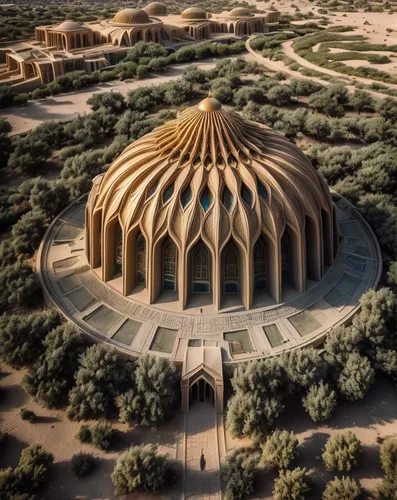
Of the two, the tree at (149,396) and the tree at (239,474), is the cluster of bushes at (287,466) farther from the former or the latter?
the tree at (149,396)

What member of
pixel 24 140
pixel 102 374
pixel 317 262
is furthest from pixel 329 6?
pixel 102 374

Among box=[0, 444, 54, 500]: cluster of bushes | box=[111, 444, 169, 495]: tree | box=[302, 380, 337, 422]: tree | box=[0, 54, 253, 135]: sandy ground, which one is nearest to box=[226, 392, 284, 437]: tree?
box=[302, 380, 337, 422]: tree

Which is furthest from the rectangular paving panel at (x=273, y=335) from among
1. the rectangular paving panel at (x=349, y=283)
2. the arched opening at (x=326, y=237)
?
the arched opening at (x=326, y=237)

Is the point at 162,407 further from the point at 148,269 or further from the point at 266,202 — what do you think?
the point at 266,202

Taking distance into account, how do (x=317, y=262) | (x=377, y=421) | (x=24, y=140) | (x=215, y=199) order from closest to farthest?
(x=377, y=421), (x=215, y=199), (x=317, y=262), (x=24, y=140)

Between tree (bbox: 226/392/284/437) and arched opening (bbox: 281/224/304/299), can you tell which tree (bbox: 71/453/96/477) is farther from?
arched opening (bbox: 281/224/304/299)

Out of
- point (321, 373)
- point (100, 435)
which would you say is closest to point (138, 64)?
point (321, 373)
